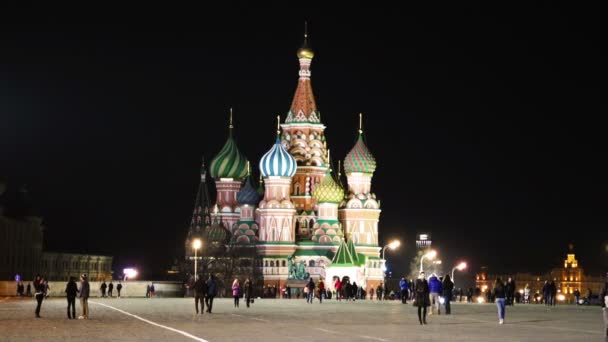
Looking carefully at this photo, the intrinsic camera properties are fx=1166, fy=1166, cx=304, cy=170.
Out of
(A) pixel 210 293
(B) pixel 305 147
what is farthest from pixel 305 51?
(A) pixel 210 293

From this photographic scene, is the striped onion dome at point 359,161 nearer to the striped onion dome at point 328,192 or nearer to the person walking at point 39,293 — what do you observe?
the striped onion dome at point 328,192

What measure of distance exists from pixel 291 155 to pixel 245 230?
8.51 meters

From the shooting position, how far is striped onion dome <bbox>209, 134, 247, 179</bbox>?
386 ft

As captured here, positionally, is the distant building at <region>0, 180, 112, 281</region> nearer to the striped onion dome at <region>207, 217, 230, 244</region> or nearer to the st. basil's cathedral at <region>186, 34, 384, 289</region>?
the st. basil's cathedral at <region>186, 34, 384, 289</region>

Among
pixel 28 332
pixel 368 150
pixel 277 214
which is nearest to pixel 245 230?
pixel 277 214

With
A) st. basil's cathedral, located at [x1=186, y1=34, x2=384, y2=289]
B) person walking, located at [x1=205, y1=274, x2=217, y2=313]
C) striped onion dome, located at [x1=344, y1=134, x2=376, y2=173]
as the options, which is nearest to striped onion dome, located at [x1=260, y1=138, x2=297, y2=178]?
st. basil's cathedral, located at [x1=186, y1=34, x2=384, y2=289]

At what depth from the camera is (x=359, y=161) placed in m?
114

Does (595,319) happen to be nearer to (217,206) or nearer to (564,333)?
(564,333)

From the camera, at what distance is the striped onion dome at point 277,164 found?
108m

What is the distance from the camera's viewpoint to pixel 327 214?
110 metres

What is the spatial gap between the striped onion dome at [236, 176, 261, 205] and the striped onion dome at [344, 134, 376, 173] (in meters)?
9.30

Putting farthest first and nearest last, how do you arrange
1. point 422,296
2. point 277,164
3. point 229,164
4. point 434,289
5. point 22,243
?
1. point 229,164
2. point 22,243
3. point 277,164
4. point 434,289
5. point 422,296

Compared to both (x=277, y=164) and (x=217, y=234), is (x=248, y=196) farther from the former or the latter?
(x=277, y=164)

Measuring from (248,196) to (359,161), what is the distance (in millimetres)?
11383
